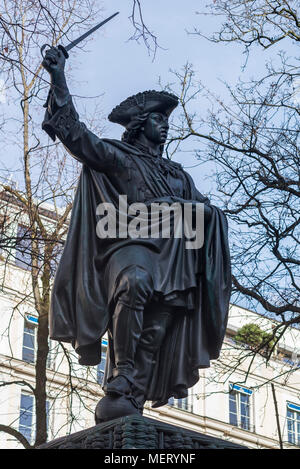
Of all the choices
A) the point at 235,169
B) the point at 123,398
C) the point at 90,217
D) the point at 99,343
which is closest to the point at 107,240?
the point at 90,217

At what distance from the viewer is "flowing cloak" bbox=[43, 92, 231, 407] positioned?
20.3 ft

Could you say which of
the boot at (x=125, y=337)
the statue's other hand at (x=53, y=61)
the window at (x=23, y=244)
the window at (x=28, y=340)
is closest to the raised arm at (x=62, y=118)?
the statue's other hand at (x=53, y=61)

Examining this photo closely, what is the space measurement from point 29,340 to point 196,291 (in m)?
26.4

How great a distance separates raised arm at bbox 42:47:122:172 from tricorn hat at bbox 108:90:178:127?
0.57m

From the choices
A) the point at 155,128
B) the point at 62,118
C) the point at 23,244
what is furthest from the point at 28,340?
the point at 62,118

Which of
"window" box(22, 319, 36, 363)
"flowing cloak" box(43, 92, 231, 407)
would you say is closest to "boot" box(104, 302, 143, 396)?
"flowing cloak" box(43, 92, 231, 407)

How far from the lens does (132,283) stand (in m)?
5.97

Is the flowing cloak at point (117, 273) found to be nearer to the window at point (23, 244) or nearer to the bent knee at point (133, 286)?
the bent knee at point (133, 286)

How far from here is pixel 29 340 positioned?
106 ft

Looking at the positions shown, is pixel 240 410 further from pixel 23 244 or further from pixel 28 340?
pixel 23 244

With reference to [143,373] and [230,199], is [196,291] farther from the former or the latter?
[230,199]

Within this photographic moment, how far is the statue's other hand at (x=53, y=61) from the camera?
6215 mm

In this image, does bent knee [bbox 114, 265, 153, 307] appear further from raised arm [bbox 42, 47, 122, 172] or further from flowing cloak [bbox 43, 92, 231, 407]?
raised arm [bbox 42, 47, 122, 172]

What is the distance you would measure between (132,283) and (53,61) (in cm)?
139
